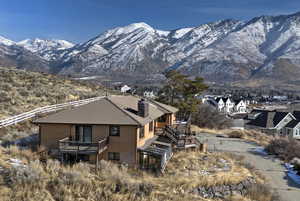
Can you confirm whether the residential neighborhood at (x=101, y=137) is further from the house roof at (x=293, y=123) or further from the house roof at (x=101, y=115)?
the house roof at (x=293, y=123)

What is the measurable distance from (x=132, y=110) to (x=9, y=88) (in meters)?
23.8

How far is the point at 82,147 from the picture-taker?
21.5m

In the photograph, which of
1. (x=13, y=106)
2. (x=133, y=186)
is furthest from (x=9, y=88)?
(x=133, y=186)

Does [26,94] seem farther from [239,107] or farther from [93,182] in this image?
[239,107]

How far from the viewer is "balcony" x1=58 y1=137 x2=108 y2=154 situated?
21.1 meters

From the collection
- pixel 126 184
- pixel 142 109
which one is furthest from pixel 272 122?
pixel 126 184

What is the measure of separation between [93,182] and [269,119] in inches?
1908

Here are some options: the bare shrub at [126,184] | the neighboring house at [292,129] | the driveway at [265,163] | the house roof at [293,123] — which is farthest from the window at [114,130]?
the house roof at [293,123]

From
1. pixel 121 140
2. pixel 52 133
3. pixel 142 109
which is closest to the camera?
pixel 121 140

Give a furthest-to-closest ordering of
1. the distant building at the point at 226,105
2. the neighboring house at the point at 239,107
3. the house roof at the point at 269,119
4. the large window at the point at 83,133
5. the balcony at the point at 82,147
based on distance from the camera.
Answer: the neighboring house at the point at 239,107 < the distant building at the point at 226,105 < the house roof at the point at 269,119 < the large window at the point at 83,133 < the balcony at the point at 82,147

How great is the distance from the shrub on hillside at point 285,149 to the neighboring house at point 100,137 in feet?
38.8

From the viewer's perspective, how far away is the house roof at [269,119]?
59.3 meters

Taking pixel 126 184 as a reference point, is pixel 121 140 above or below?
above

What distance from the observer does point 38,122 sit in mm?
23000
